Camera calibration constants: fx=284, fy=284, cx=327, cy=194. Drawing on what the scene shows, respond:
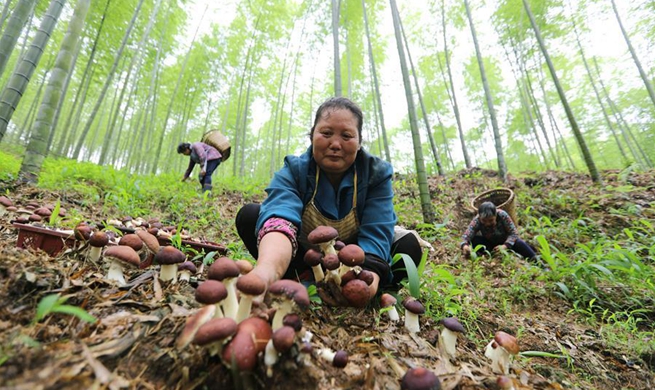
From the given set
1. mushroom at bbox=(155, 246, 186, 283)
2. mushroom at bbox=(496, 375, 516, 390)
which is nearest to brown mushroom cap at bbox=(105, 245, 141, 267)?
mushroom at bbox=(155, 246, 186, 283)

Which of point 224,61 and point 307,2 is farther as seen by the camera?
point 224,61

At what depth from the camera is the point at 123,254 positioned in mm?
1472

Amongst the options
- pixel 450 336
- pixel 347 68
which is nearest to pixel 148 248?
pixel 450 336

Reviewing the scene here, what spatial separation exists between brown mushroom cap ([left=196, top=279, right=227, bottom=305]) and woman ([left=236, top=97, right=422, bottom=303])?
74 cm

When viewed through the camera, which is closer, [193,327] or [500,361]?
[193,327]

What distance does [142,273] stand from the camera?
5.75 ft

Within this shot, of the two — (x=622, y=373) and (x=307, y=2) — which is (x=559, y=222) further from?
(x=307, y=2)

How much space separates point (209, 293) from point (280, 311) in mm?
283

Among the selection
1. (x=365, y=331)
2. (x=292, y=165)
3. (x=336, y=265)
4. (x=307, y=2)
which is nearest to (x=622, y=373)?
(x=365, y=331)

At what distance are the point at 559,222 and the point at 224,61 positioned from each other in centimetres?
1666

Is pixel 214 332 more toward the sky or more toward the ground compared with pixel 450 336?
more toward the sky

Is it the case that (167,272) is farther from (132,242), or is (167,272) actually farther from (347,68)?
(347,68)

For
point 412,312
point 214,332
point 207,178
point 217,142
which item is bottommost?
point 412,312

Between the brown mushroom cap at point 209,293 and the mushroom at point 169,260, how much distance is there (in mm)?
632
